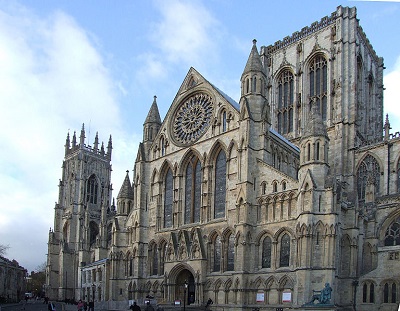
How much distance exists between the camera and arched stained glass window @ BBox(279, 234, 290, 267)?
41.8 metres

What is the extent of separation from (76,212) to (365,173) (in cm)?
5179

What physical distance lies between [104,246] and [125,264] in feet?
69.4

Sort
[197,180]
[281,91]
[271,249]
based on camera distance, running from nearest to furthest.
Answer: [271,249] < [197,180] < [281,91]

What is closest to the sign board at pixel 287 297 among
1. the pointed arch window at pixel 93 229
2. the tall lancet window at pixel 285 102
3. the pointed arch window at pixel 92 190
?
the tall lancet window at pixel 285 102

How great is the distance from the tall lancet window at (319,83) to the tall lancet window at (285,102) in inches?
135

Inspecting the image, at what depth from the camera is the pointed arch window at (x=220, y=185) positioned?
4773cm

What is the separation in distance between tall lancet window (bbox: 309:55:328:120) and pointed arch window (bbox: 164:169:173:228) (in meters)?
22.6

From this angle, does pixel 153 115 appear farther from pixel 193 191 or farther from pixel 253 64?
pixel 253 64

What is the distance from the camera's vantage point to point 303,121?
225ft

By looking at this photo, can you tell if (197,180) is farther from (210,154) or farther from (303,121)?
(303,121)

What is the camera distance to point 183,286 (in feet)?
162

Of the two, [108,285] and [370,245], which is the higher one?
[370,245]

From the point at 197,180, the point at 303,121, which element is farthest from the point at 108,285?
the point at 303,121

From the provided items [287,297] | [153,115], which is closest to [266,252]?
[287,297]
